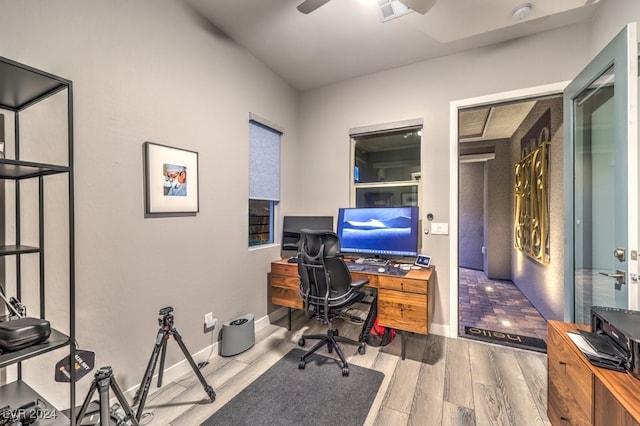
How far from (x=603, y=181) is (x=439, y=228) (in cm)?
125

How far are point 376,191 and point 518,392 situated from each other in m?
2.18

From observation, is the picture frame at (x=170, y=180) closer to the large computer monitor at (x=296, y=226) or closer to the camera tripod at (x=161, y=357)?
the camera tripod at (x=161, y=357)

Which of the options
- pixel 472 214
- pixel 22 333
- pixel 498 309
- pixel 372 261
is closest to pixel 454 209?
pixel 372 261

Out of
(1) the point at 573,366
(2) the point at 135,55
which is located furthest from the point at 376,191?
(2) the point at 135,55

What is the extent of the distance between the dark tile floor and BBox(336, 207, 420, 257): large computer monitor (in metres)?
1.14

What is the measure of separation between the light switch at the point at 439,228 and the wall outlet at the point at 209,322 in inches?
90.9

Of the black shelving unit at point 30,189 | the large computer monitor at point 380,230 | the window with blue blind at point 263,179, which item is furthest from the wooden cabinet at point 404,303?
the black shelving unit at point 30,189

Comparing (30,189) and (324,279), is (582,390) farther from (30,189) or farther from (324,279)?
(30,189)

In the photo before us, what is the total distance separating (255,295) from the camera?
2816 mm

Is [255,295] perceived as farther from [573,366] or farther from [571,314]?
[571,314]

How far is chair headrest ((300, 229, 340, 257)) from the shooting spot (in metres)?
2.16

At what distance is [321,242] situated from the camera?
218 cm

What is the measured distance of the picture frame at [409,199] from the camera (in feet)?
9.87

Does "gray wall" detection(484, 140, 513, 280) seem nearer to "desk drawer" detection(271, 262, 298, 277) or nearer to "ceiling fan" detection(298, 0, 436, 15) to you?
"desk drawer" detection(271, 262, 298, 277)
